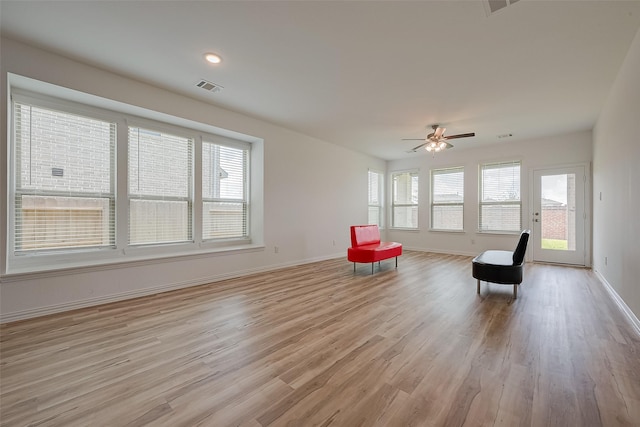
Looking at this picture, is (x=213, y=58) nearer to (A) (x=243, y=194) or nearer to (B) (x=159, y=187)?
(B) (x=159, y=187)

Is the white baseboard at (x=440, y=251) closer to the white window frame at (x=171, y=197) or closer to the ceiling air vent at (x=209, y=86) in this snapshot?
the white window frame at (x=171, y=197)

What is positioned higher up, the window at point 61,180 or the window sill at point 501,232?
the window at point 61,180

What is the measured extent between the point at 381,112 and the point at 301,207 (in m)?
2.49

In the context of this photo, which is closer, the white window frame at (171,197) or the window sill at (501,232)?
the white window frame at (171,197)

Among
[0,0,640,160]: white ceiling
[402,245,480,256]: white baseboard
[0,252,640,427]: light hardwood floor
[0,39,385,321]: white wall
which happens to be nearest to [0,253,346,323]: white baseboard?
[0,39,385,321]: white wall

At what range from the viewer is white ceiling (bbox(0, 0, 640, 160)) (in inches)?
89.9

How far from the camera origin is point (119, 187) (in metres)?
3.68

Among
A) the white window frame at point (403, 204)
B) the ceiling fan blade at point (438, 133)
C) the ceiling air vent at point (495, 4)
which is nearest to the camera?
the ceiling air vent at point (495, 4)

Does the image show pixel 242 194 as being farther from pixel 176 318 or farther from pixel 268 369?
pixel 268 369

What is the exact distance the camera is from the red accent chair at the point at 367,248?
4820mm

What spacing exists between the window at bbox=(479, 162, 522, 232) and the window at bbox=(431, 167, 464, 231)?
1.62 ft

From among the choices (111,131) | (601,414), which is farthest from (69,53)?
(601,414)

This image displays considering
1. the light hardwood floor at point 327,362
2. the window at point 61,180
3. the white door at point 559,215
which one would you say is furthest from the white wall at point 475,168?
the window at point 61,180

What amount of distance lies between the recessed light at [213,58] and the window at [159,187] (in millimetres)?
1739
